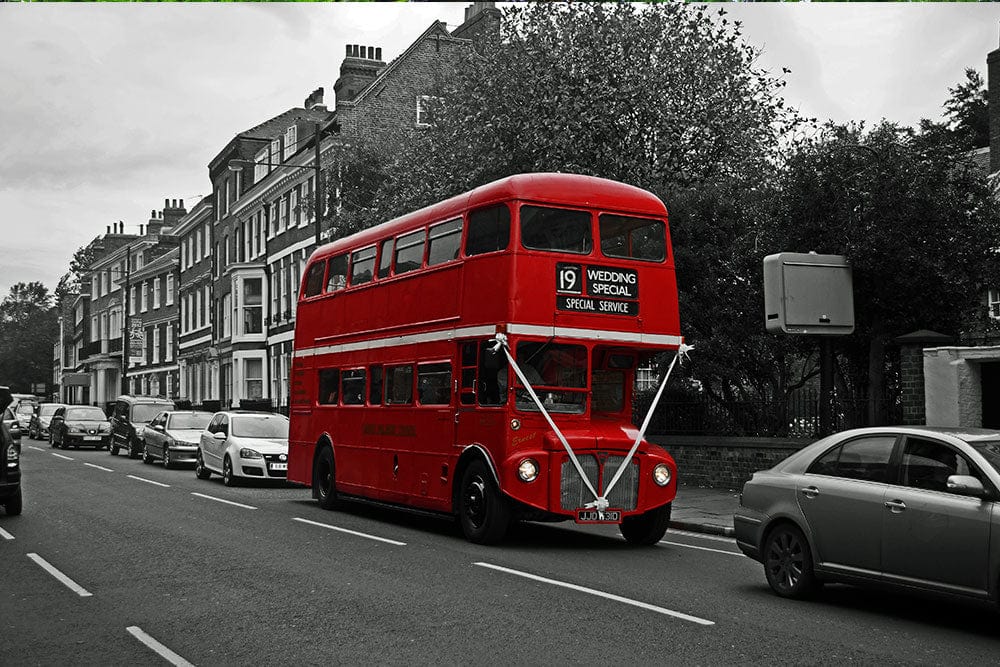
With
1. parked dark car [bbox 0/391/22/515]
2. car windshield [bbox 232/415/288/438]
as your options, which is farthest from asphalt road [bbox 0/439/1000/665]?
car windshield [bbox 232/415/288/438]

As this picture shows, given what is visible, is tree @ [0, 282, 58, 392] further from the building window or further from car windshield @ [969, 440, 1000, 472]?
car windshield @ [969, 440, 1000, 472]

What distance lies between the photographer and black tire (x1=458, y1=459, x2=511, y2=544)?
44.1 feet

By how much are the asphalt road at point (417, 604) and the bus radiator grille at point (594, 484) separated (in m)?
0.58

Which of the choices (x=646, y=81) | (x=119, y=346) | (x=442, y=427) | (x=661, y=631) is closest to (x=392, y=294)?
(x=442, y=427)

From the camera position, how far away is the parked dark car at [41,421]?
51562 mm

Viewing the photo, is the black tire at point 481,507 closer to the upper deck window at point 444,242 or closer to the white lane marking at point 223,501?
the upper deck window at point 444,242

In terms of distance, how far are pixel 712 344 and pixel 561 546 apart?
27.5 feet

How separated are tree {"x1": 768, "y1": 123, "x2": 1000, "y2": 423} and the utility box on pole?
2.63 ft

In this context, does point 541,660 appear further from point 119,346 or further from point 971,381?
point 119,346

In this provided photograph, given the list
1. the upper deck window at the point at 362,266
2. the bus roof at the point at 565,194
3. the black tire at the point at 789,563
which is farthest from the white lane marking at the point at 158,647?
the upper deck window at the point at 362,266

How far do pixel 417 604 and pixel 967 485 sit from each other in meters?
4.34

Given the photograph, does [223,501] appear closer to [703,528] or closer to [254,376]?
[703,528]

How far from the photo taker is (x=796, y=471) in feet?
32.4

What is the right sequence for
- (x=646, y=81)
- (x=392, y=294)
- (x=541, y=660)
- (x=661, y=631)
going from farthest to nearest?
1. (x=646, y=81)
2. (x=392, y=294)
3. (x=661, y=631)
4. (x=541, y=660)
